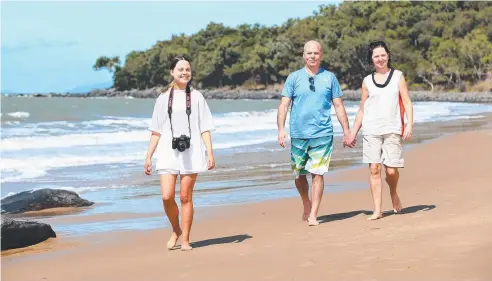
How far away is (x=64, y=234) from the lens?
7.04 m

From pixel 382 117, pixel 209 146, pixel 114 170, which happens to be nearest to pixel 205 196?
pixel 382 117

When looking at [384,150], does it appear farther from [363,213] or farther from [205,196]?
[205,196]

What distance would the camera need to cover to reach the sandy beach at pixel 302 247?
4578 millimetres

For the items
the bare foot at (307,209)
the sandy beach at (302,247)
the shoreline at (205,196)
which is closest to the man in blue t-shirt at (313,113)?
the bare foot at (307,209)

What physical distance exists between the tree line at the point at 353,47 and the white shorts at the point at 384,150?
73092 mm

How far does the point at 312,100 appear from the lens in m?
6.62

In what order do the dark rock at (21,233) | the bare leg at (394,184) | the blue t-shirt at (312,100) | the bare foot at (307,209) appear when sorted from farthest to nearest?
1. the bare foot at (307,209)
2. the bare leg at (394,184)
3. the blue t-shirt at (312,100)
4. the dark rock at (21,233)

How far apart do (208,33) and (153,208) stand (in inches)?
5553

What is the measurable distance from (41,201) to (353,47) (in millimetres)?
91762

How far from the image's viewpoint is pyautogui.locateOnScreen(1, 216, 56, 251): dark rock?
20.6ft

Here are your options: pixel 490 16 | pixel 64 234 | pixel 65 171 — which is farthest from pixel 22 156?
pixel 490 16

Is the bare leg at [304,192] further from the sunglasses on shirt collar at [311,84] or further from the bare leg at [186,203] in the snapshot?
the bare leg at [186,203]

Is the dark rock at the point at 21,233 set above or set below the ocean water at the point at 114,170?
above

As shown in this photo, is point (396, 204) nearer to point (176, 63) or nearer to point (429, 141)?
point (176, 63)
